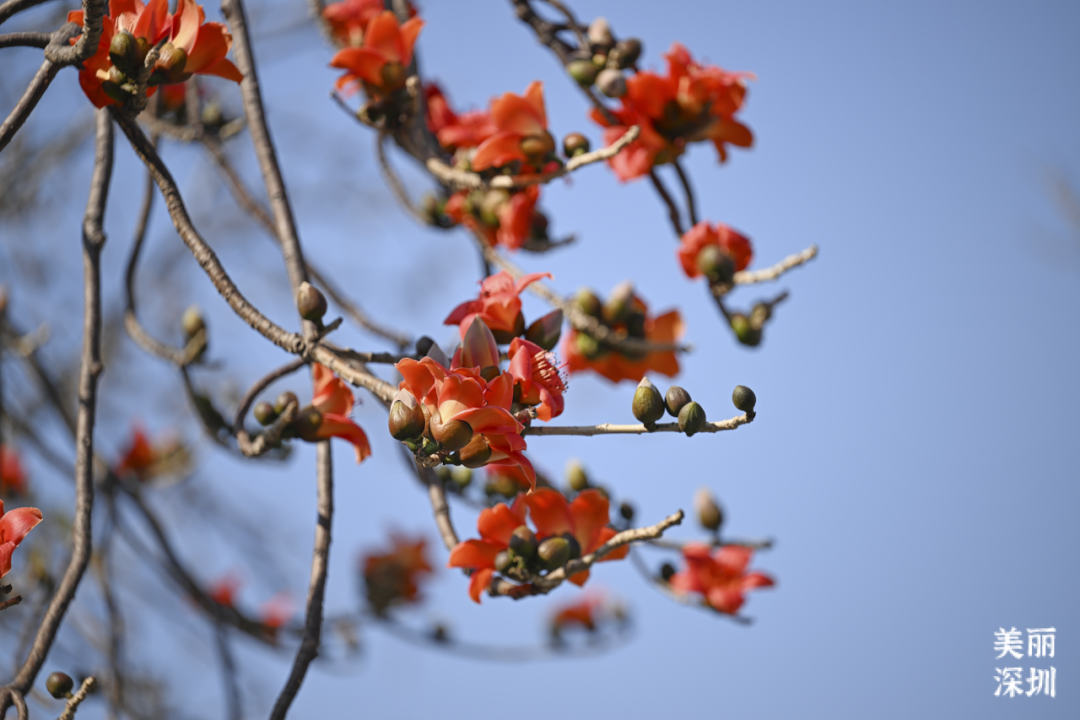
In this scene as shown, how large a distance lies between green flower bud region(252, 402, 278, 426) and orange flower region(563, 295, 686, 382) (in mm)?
691

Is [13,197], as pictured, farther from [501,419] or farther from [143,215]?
[501,419]

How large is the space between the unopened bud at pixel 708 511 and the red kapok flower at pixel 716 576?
43 millimetres

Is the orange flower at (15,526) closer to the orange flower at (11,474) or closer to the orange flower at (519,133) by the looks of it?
the orange flower at (519,133)

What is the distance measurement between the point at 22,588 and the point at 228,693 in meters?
1.08

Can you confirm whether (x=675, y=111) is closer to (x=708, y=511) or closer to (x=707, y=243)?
(x=707, y=243)

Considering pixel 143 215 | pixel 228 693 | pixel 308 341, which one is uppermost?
pixel 143 215

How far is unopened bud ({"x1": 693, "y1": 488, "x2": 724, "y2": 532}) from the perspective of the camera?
167 cm

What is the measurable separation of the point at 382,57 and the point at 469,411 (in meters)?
0.92

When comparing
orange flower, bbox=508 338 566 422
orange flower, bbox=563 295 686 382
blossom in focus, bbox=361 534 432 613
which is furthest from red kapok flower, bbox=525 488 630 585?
blossom in focus, bbox=361 534 432 613

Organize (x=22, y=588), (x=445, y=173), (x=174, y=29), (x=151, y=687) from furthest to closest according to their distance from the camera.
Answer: (x=151, y=687) < (x=22, y=588) < (x=445, y=173) < (x=174, y=29)

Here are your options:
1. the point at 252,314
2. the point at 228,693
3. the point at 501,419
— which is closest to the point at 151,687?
the point at 228,693

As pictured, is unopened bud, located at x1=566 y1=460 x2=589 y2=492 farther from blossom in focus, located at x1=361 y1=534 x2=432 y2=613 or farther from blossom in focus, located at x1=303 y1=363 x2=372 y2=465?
blossom in focus, located at x1=361 y1=534 x2=432 y2=613

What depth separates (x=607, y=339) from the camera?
1692 mm

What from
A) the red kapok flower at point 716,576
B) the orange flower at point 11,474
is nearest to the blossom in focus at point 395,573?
the orange flower at point 11,474
